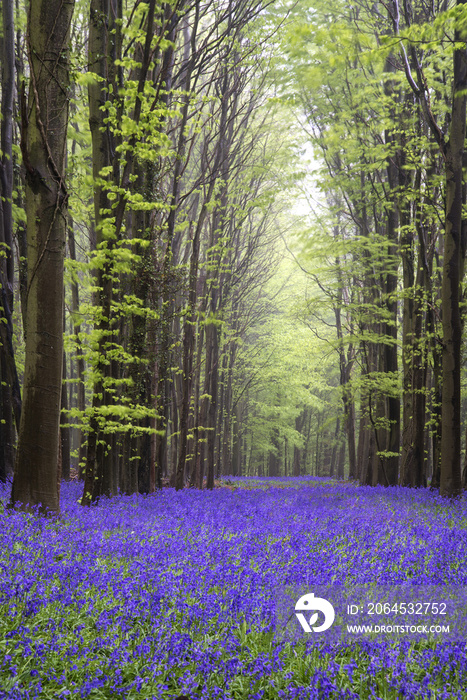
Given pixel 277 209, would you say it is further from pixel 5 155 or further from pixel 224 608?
pixel 224 608

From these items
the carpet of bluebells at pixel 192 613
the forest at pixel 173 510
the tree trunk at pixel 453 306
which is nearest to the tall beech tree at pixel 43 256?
the forest at pixel 173 510

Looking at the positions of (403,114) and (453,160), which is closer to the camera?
(453,160)

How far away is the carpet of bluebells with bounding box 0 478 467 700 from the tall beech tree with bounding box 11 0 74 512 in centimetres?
62

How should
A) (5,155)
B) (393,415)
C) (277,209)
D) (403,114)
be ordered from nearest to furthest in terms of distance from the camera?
1. (5,155)
2. (403,114)
3. (393,415)
4. (277,209)

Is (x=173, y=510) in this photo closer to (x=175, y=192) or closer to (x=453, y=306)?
(x=453, y=306)

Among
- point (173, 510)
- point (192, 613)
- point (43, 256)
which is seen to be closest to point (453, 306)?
point (173, 510)

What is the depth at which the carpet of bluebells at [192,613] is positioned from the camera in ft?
8.25

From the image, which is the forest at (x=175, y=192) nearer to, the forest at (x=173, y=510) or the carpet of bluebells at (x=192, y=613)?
→ the forest at (x=173, y=510)

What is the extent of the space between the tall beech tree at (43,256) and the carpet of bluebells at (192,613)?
2.03 feet

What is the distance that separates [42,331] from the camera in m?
5.66

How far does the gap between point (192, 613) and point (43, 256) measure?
14.4 ft

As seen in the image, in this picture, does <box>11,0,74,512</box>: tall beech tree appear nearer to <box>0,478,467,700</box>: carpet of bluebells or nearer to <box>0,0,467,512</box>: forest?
<box>0,0,467,512</box>: forest

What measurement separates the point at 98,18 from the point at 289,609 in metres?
9.21

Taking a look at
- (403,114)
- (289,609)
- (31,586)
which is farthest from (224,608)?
(403,114)
